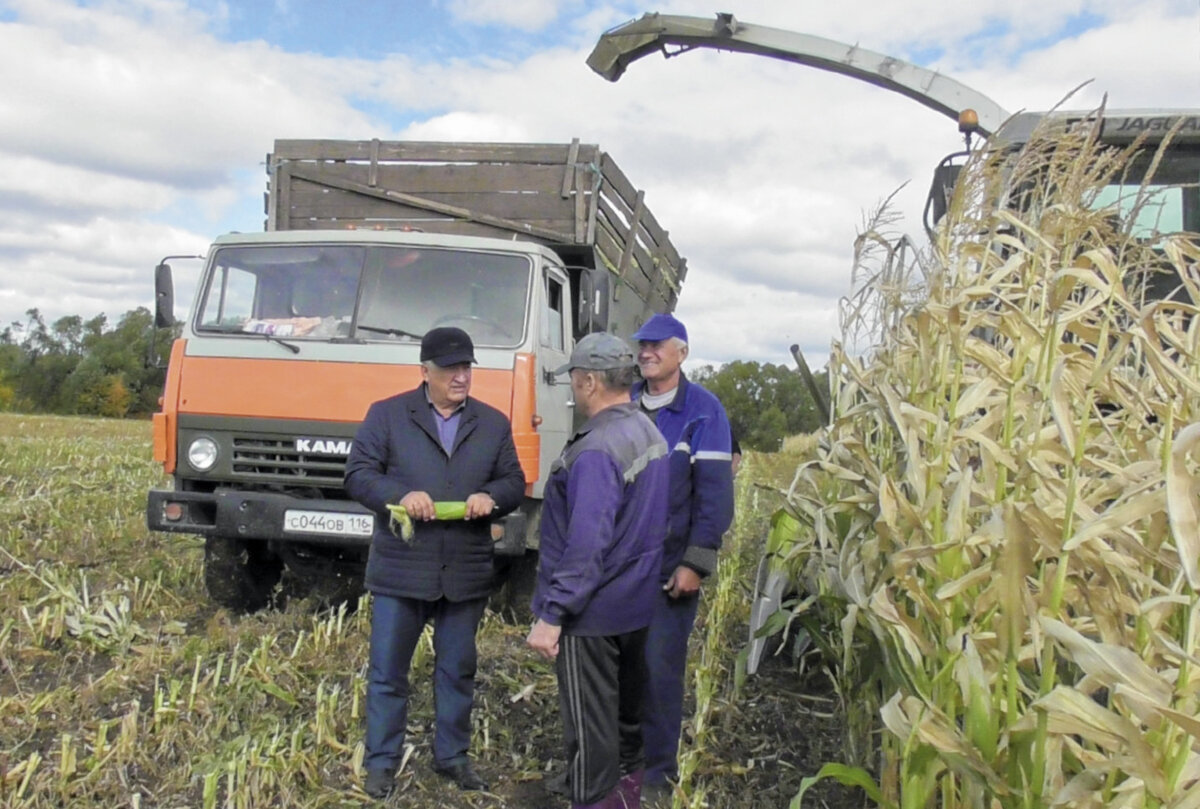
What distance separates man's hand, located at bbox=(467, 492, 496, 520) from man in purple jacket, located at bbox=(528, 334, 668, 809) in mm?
441

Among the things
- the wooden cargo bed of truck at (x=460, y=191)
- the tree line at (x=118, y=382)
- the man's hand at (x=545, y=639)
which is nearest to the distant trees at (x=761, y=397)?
the tree line at (x=118, y=382)

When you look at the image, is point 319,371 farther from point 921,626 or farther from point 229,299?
point 921,626

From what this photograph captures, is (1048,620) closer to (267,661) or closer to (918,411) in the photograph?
(918,411)

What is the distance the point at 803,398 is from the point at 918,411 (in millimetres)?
49861

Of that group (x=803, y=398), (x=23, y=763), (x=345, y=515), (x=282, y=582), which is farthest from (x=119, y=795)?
(x=803, y=398)

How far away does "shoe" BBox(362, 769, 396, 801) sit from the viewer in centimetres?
359

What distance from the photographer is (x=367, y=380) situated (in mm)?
5430

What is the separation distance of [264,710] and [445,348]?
164 cm

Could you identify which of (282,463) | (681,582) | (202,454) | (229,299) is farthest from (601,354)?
(229,299)

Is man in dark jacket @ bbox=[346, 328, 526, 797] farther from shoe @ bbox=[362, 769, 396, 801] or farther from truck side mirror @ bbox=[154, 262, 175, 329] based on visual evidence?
truck side mirror @ bbox=[154, 262, 175, 329]

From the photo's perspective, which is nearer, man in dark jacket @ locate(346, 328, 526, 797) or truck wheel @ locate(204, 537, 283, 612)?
man in dark jacket @ locate(346, 328, 526, 797)

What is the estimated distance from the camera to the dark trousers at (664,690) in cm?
362

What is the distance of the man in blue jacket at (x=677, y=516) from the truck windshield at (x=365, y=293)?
181cm

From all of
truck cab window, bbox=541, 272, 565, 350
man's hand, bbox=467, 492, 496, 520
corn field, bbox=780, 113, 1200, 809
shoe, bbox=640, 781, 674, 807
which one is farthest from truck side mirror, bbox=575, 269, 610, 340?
shoe, bbox=640, 781, 674, 807
